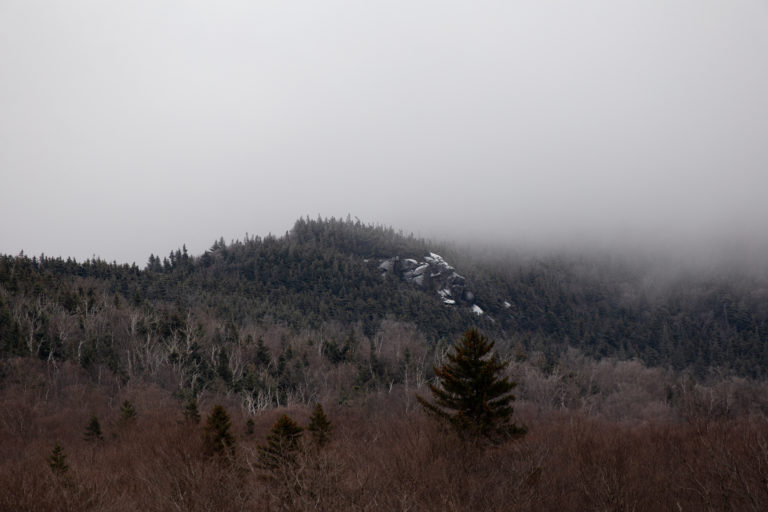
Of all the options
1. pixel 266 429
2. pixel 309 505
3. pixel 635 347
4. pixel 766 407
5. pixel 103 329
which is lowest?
pixel 635 347

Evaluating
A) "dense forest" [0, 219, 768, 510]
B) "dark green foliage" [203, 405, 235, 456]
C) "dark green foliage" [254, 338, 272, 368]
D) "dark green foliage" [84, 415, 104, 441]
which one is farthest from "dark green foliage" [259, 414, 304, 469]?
"dark green foliage" [254, 338, 272, 368]

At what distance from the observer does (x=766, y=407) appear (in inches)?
2493

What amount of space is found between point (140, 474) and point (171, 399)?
136 feet

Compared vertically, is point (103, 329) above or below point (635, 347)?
above

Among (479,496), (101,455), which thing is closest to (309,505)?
(479,496)

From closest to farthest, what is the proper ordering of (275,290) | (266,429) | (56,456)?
1. (56,456)
2. (266,429)
3. (275,290)

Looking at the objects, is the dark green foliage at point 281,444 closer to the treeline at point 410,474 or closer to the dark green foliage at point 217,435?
the treeline at point 410,474

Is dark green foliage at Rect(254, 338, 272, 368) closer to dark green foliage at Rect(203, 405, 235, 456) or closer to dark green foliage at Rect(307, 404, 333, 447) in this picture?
dark green foliage at Rect(307, 404, 333, 447)

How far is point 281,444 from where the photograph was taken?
1984 cm

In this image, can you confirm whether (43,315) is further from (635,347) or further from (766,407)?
(635,347)

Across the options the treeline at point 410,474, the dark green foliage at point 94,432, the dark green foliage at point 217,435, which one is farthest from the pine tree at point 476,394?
the dark green foliage at point 94,432

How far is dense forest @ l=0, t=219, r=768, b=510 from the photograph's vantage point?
16438 millimetres

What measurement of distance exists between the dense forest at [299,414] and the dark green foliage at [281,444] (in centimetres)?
49

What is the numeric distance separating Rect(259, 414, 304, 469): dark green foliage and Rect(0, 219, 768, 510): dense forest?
1.59 feet
